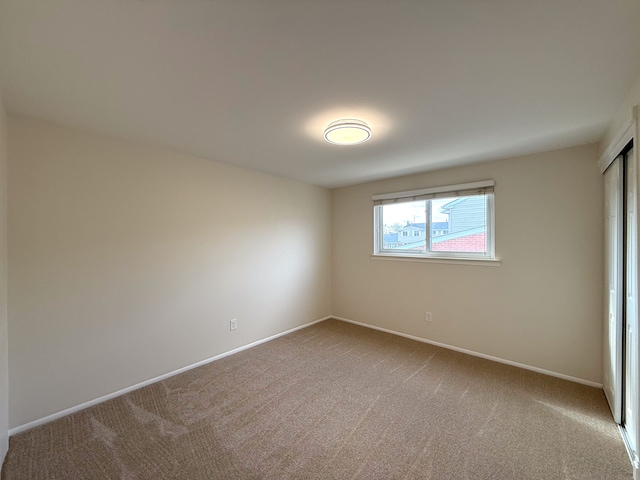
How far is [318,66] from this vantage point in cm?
141

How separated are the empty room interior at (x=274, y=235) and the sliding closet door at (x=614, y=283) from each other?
1.0 inches

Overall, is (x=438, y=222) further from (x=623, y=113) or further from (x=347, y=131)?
(x=347, y=131)

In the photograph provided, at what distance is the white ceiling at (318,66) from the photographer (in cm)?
109

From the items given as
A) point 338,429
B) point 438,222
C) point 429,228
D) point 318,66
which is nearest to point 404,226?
point 429,228

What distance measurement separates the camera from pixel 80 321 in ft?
7.31

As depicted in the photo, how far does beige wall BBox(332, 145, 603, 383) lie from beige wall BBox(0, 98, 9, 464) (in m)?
3.89

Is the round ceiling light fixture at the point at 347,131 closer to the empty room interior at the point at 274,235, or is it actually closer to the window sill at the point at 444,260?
the empty room interior at the point at 274,235

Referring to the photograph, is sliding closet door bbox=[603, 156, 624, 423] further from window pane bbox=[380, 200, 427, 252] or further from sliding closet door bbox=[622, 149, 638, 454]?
window pane bbox=[380, 200, 427, 252]

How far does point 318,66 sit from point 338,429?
7.95 ft

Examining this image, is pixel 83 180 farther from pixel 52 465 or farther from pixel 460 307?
pixel 460 307

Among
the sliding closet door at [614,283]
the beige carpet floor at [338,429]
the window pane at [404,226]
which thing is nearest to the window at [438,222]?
the window pane at [404,226]

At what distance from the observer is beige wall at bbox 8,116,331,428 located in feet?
6.58

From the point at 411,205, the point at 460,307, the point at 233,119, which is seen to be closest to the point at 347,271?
the point at 411,205

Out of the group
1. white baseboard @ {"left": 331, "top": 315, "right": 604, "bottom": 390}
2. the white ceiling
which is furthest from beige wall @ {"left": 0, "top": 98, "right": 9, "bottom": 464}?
white baseboard @ {"left": 331, "top": 315, "right": 604, "bottom": 390}
